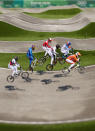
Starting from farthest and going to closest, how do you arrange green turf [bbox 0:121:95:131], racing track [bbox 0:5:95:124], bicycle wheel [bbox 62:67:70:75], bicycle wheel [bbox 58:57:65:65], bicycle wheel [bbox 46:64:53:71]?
bicycle wheel [bbox 58:57:65:65]
bicycle wheel [bbox 46:64:53:71]
bicycle wheel [bbox 62:67:70:75]
racing track [bbox 0:5:95:124]
green turf [bbox 0:121:95:131]

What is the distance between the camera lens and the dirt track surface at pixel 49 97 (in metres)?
12.0

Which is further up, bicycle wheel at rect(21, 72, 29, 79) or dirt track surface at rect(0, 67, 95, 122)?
bicycle wheel at rect(21, 72, 29, 79)

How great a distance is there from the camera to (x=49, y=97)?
46.7ft

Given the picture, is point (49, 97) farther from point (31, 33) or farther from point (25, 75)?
point (31, 33)

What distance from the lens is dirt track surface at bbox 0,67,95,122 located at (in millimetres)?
11977

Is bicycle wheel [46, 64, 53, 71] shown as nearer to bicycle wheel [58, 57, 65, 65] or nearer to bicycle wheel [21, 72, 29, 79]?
bicycle wheel [58, 57, 65, 65]

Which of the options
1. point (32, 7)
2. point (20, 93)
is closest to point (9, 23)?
point (20, 93)

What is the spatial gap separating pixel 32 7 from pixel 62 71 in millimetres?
50462

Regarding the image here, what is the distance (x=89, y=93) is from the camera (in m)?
14.7

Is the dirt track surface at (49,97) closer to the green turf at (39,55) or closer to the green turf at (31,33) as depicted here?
the green turf at (39,55)

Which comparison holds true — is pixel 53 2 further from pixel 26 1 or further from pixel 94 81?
pixel 94 81

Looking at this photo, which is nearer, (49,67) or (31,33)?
(49,67)

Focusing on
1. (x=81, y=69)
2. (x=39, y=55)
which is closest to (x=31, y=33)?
(x=39, y=55)

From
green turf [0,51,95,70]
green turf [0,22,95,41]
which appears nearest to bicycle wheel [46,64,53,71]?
green turf [0,51,95,70]
